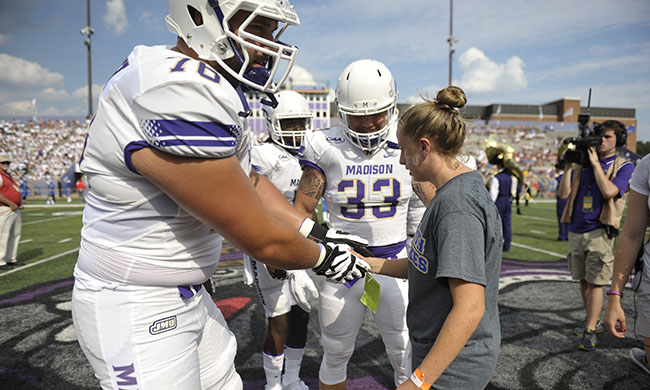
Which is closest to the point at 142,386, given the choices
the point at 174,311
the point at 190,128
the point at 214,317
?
the point at 174,311

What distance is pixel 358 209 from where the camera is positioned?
9.68 ft

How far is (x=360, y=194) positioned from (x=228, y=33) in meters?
1.69

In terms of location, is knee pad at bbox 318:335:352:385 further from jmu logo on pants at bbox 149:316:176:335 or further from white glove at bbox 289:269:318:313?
jmu logo on pants at bbox 149:316:176:335

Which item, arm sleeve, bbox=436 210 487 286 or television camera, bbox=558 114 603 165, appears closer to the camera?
arm sleeve, bbox=436 210 487 286

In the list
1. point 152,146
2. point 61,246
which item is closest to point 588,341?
point 152,146

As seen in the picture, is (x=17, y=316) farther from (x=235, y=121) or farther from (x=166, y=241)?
(x=235, y=121)

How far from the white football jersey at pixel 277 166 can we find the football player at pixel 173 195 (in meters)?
2.12

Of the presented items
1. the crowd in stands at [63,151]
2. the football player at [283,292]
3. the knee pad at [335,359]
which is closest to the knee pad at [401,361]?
the knee pad at [335,359]

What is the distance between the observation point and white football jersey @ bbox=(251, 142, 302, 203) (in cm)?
379

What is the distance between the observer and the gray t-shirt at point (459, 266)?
4.88ft

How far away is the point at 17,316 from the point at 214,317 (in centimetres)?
433

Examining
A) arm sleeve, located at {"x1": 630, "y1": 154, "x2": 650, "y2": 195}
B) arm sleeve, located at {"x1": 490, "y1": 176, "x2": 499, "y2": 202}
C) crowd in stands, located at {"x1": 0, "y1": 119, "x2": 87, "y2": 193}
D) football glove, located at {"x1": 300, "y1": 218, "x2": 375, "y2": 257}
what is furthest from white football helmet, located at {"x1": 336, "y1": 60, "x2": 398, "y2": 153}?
crowd in stands, located at {"x1": 0, "y1": 119, "x2": 87, "y2": 193}

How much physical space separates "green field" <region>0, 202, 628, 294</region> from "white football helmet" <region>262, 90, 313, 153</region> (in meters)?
4.89

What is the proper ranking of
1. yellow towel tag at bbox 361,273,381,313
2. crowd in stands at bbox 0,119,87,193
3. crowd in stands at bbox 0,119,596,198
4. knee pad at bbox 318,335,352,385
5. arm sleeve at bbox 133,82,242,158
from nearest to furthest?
arm sleeve at bbox 133,82,242,158 → yellow towel tag at bbox 361,273,381,313 → knee pad at bbox 318,335,352,385 → crowd in stands at bbox 0,119,596,198 → crowd in stands at bbox 0,119,87,193
